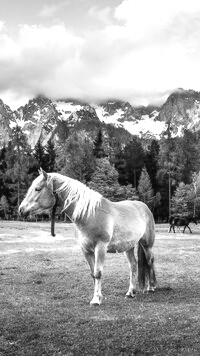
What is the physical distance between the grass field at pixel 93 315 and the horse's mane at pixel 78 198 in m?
2.32

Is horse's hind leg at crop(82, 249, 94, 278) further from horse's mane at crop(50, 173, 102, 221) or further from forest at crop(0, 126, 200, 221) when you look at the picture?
forest at crop(0, 126, 200, 221)

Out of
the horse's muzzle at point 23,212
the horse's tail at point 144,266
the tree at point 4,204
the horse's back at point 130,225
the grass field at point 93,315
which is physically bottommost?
the tree at point 4,204

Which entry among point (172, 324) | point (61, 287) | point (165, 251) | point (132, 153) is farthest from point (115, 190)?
point (172, 324)

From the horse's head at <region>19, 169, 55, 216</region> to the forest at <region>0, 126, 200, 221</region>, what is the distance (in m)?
47.1

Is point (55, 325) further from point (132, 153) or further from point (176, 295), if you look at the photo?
point (132, 153)

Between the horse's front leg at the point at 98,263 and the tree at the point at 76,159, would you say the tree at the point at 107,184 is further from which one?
the horse's front leg at the point at 98,263

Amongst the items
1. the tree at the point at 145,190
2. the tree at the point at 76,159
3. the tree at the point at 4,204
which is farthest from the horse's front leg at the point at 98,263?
the tree at the point at 4,204

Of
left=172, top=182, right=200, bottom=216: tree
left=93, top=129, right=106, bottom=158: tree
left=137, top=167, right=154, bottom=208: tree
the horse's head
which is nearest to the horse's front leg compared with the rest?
the horse's head

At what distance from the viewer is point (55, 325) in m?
8.23

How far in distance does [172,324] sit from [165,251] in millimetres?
15129

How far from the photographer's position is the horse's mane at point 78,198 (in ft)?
33.4

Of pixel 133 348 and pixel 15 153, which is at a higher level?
pixel 15 153

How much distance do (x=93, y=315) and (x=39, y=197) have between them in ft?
10.5

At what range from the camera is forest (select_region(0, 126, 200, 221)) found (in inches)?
2479
